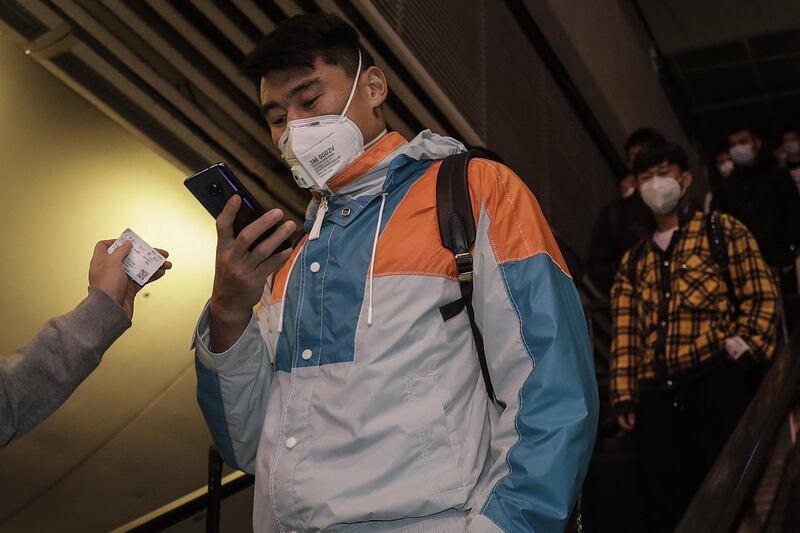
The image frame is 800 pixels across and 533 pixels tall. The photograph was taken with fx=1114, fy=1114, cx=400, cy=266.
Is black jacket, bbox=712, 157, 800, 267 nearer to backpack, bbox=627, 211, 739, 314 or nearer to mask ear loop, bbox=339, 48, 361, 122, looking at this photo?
backpack, bbox=627, 211, 739, 314

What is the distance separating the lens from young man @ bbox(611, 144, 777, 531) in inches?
166

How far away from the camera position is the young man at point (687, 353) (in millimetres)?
4227

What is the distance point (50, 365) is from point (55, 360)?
0.01 m

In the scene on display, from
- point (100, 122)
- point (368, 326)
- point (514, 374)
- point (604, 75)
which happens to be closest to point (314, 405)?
point (368, 326)

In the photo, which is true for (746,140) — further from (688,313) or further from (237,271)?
(237,271)

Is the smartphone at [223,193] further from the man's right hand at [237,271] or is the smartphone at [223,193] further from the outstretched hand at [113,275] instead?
the outstretched hand at [113,275]

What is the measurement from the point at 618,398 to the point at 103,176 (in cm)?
226

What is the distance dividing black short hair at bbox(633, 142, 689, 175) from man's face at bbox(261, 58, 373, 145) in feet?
8.53

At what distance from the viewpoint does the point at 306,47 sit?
260cm

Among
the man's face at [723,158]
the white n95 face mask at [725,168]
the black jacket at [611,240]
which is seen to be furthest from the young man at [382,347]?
the man's face at [723,158]

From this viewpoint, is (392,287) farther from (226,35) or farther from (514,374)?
(226,35)

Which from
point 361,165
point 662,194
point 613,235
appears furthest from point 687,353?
point 361,165

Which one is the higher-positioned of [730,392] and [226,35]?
[226,35]

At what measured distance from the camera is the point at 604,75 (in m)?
8.72
